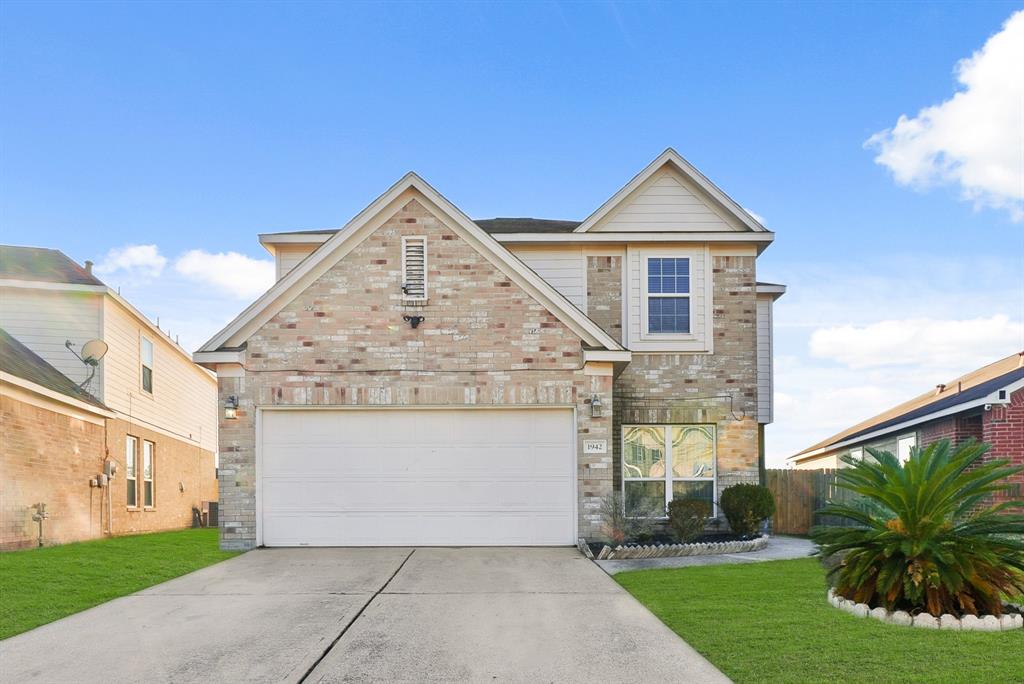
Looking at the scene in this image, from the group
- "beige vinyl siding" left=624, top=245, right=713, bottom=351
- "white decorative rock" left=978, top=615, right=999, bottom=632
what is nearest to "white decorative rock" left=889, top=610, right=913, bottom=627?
"white decorative rock" left=978, top=615, right=999, bottom=632

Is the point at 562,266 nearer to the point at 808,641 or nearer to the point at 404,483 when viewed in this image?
the point at 404,483

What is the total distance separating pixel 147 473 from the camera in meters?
21.7

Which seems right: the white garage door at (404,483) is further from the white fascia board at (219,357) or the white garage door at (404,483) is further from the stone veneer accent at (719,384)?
the stone veneer accent at (719,384)

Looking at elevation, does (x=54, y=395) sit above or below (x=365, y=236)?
below

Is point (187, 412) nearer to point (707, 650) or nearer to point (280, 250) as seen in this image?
point (280, 250)

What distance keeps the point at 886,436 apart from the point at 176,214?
57.7 ft

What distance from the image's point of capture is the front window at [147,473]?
69.7 feet

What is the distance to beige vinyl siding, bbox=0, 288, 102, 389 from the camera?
17891 mm

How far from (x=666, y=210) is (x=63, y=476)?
1338cm

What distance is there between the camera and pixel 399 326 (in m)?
14.0

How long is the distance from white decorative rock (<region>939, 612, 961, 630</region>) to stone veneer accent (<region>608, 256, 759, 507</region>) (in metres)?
8.99

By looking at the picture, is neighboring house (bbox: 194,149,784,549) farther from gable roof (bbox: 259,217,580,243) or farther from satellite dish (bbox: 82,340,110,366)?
satellite dish (bbox: 82,340,110,366)

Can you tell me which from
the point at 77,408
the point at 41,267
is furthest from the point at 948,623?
the point at 41,267

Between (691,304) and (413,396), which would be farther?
(691,304)
